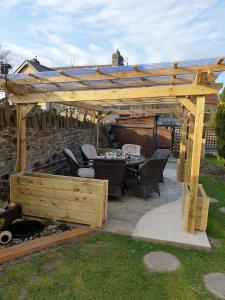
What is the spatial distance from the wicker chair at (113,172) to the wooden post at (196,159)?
1678mm

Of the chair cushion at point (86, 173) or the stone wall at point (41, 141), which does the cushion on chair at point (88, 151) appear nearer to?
the stone wall at point (41, 141)

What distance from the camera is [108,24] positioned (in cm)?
592

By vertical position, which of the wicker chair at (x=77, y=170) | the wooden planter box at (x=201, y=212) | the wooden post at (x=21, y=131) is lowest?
the wooden planter box at (x=201, y=212)

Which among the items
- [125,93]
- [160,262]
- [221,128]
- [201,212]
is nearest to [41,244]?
[160,262]

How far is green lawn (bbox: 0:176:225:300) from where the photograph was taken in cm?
260

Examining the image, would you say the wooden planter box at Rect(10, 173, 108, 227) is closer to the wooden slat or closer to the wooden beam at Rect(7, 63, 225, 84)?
the wooden slat

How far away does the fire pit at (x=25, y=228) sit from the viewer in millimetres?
3942

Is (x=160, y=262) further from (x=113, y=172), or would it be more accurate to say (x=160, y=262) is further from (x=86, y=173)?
(x=86, y=173)

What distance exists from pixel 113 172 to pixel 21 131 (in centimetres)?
200

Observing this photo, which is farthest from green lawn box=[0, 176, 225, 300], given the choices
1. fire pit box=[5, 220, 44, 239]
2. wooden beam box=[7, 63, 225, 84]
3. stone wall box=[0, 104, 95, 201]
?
wooden beam box=[7, 63, 225, 84]

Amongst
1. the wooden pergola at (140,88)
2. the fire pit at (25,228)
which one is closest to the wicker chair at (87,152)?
the wooden pergola at (140,88)

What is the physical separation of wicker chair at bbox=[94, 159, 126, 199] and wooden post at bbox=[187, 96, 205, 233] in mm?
1678

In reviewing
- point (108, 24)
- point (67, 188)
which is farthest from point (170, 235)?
point (108, 24)

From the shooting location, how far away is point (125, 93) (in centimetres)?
411
